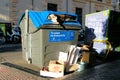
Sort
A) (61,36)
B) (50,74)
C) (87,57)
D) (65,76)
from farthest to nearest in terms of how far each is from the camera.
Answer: (87,57) < (61,36) < (50,74) < (65,76)

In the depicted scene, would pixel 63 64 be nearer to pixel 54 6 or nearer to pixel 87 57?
pixel 87 57

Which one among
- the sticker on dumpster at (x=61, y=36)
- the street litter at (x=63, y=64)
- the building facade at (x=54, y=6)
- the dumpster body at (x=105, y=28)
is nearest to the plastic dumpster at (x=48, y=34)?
the sticker on dumpster at (x=61, y=36)

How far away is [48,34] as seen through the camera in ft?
26.1

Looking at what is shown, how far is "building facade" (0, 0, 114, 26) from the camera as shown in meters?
24.3

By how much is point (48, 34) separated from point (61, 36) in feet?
1.82

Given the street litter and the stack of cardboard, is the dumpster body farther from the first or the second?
the stack of cardboard

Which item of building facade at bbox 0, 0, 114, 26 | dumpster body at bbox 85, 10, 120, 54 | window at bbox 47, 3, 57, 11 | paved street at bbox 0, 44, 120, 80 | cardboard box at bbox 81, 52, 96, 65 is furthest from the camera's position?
window at bbox 47, 3, 57, 11

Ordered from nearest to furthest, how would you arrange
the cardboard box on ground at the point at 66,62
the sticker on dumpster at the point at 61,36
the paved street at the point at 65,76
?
1. the paved street at the point at 65,76
2. the cardboard box on ground at the point at 66,62
3. the sticker on dumpster at the point at 61,36

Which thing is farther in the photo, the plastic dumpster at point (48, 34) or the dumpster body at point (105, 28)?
the dumpster body at point (105, 28)

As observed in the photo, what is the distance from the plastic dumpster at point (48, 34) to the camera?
790 centimetres

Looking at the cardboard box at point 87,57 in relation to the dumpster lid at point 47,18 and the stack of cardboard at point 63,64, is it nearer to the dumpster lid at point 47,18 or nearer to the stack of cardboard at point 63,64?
the stack of cardboard at point 63,64

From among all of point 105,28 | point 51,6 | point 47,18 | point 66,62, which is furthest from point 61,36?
point 51,6

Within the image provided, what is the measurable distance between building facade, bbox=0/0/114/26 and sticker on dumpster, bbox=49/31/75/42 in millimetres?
15939

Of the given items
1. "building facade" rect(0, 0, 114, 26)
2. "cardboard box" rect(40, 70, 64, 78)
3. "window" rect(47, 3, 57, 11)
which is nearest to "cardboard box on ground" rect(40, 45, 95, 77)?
"cardboard box" rect(40, 70, 64, 78)
